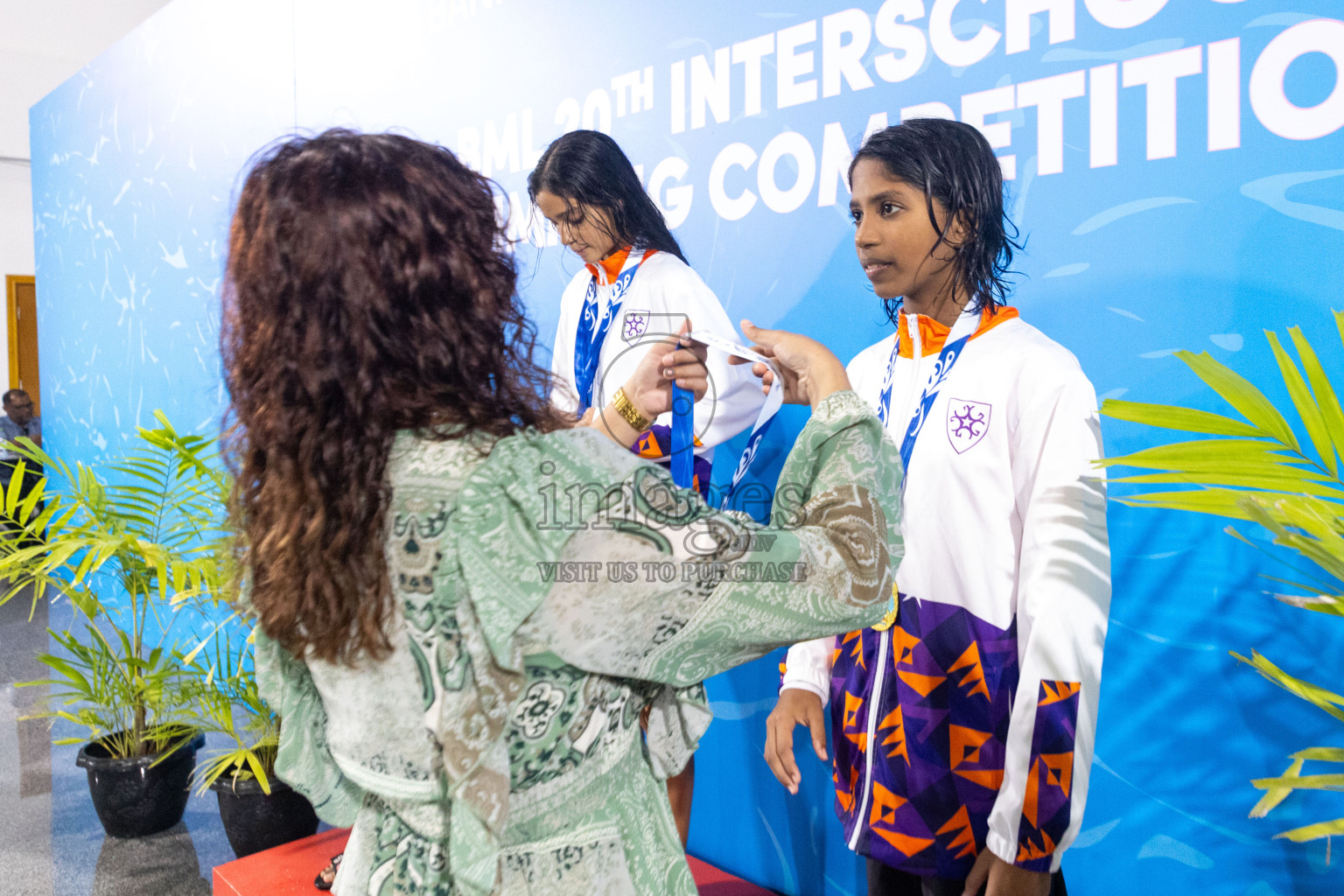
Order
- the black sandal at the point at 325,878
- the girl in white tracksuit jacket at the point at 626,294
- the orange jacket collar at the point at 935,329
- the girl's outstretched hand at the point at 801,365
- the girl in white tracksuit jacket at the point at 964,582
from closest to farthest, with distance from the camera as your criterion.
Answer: the girl's outstretched hand at the point at 801,365, the girl in white tracksuit jacket at the point at 964,582, the orange jacket collar at the point at 935,329, the girl in white tracksuit jacket at the point at 626,294, the black sandal at the point at 325,878

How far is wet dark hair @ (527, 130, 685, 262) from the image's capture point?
2363 millimetres

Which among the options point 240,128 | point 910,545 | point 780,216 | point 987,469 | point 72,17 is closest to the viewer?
point 987,469

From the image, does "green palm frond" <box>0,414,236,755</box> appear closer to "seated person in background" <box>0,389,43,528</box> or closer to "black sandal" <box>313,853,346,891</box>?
"black sandal" <box>313,853,346,891</box>

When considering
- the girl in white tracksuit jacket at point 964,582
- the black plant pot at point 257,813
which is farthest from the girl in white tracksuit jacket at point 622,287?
the black plant pot at point 257,813

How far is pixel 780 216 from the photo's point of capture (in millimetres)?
2207

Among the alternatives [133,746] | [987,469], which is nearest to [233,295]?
[987,469]

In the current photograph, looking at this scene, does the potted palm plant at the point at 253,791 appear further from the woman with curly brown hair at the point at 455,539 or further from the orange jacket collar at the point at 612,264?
the woman with curly brown hair at the point at 455,539

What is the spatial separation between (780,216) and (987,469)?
0.98m

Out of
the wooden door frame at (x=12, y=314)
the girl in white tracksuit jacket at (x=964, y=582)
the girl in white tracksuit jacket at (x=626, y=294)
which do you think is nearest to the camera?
the girl in white tracksuit jacket at (x=964, y=582)

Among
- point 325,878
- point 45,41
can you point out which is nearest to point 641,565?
point 325,878

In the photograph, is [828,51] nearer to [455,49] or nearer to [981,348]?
[981,348]

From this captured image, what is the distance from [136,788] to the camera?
305 centimetres

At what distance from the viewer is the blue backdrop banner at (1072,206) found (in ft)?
4.73

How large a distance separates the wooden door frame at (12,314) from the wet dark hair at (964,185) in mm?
10256
